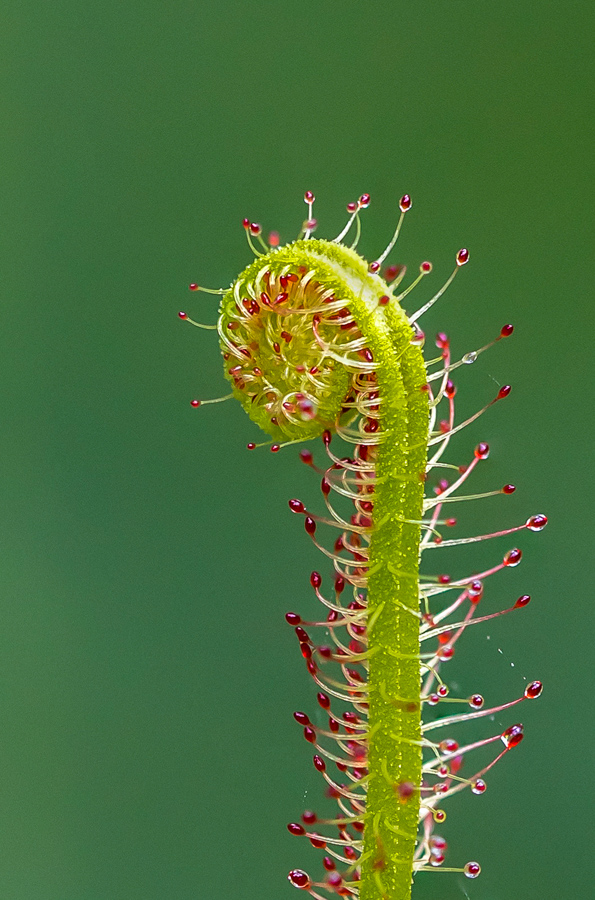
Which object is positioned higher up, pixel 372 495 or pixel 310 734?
pixel 372 495

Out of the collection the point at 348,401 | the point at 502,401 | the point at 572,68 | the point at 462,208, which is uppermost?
the point at 572,68

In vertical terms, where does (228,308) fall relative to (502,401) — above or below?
below

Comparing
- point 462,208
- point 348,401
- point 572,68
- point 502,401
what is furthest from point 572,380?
point 348,401

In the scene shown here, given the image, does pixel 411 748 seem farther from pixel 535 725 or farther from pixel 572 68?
pixel 572 68

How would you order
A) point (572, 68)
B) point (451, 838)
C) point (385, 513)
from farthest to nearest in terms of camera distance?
point (572, 68) < point (451, 838) < point (385, 513)

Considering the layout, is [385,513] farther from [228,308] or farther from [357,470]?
[228,308]

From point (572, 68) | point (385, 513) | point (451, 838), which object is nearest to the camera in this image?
point (385, 513)

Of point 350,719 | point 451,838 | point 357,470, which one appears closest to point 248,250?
point 357,470

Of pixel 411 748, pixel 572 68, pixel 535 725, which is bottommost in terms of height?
pixel 411 748

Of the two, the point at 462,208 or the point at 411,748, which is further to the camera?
the point at 462,208
